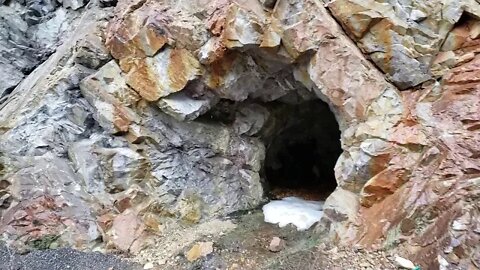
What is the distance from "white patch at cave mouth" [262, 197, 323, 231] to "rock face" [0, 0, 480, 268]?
0.56 metres

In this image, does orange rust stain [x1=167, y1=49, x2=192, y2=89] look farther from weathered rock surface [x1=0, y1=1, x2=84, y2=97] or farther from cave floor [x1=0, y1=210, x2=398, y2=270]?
weathered rock surface [x1=0, y1=1, x2=84, y2=97]

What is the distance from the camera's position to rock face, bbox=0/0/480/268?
6723 millimetres

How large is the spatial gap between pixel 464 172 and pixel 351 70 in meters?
2.46

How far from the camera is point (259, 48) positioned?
8.12m

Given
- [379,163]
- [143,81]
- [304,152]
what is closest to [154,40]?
[143,81]

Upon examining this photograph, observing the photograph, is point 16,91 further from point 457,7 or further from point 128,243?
point 457,7

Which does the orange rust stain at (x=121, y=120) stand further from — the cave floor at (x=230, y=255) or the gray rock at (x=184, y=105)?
the cave floor at (x=230, y=255)

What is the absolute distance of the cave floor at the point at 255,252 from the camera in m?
6.77

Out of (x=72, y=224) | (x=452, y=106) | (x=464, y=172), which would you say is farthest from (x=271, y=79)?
(x=72, y=224)

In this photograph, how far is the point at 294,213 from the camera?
8.94m

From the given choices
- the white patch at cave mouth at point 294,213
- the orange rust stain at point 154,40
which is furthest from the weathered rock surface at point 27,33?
the white patch at cave mouth at point 294,213

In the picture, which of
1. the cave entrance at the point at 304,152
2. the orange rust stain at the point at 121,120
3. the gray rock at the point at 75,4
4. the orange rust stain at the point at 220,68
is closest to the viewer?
the orange rust stain at the point at 220,68


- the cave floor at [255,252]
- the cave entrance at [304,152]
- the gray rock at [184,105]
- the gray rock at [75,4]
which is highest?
the gray rock at [75,4]

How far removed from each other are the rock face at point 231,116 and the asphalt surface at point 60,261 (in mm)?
281
